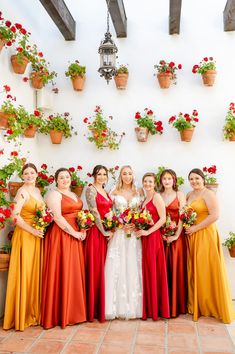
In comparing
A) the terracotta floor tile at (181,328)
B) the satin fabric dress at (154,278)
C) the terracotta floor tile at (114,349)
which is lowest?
the terracotta floor tile at (114,349)

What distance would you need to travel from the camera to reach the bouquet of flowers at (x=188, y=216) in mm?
5109

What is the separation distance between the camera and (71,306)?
4.86 metres

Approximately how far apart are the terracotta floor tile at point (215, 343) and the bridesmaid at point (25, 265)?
1.97 meters

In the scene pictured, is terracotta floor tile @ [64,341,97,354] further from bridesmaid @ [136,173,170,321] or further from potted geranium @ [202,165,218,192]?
potted geranium @ [202,165,218,192]

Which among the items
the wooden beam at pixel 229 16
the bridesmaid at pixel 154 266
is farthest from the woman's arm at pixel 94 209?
the wooden beam at pixel 229 16

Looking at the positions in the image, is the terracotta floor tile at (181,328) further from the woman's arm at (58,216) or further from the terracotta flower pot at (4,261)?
the terracotta flower pot at (4,261)

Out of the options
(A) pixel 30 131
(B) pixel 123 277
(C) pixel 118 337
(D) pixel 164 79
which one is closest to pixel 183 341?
(C) pixel 118 337

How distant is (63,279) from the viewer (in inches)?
188

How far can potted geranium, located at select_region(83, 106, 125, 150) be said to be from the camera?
6129 millimetres

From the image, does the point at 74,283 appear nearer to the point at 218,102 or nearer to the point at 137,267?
the point at 137,267

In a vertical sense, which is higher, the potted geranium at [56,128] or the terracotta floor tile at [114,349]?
the potted geranium at [56,128]

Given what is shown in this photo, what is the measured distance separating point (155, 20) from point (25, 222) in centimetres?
376

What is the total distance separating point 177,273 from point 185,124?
2157 mm

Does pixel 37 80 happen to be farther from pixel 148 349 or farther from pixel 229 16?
pixel 148 349
